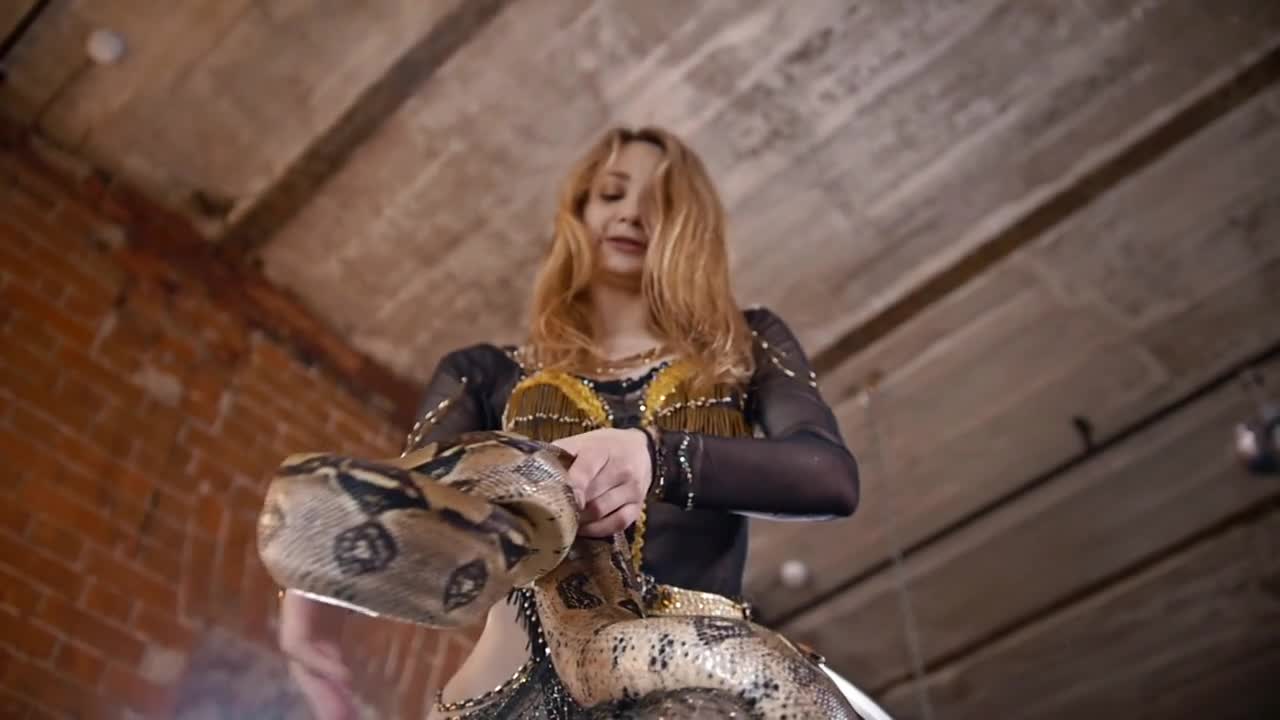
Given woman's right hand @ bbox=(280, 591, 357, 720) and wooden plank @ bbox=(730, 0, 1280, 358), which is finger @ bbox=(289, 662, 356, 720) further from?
wooden plank @ bbox=(730, 0, 1280, 358)

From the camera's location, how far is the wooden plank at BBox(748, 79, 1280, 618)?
14.1 feet

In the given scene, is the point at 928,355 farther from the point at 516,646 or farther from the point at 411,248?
the point at 516,646

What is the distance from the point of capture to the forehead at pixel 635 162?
2.37 metres


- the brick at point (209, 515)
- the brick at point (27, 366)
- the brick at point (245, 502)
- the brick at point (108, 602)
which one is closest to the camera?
the brick at point (108, 602)

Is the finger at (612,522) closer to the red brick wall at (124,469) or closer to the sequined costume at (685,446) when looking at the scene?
the sequined costume at (685,446)

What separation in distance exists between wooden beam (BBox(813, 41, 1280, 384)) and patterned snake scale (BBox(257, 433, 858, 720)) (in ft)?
10.6

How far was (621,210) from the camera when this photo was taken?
2.29 meters

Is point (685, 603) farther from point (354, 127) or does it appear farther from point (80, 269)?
point (80, 269)

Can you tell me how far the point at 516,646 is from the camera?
1.61 m

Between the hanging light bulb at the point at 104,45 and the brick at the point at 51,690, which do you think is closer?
the brick at the point at 51,690

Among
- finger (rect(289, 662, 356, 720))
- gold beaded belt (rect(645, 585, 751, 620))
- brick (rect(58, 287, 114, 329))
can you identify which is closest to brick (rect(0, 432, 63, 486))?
brick (rect(58, 287, 114, 329))

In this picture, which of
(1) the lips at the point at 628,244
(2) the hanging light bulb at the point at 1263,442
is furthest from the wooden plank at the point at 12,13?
(2) the hanging light bulb at the point at 1263,442

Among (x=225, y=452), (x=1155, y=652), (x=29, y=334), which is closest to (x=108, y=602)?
(x=225, y=452)

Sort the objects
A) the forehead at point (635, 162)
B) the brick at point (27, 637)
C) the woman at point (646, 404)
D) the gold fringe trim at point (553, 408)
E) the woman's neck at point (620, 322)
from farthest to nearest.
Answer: the brick at point (27, 637) < the forehead at point (635, 162) < the woman's neck at point (620, 322) < the gold fringe trim at point (553, 408) < the woman at point (646, 404)
